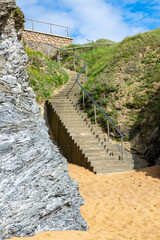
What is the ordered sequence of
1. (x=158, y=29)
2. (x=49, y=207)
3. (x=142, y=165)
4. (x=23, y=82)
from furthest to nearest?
(x=158, y=29) < (x=142, y=165) < (x=23, y=82) < (x=49, y=207)

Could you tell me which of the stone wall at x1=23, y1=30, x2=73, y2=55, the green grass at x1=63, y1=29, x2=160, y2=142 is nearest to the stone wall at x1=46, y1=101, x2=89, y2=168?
the green grass at x1=63, y1=29, x2=160, y2=142

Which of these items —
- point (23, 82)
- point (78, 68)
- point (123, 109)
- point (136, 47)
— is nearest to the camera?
point (23, 82)

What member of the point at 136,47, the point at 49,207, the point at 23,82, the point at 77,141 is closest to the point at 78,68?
the point at 136,47

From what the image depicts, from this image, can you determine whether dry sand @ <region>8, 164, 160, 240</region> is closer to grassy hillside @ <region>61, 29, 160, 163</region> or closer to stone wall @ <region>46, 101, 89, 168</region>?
stone wall @ <region>46, 101, 89, 168</region>

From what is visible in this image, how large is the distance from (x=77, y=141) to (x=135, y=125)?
9.25ft

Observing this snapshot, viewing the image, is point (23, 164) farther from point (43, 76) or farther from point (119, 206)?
point (43, 76)

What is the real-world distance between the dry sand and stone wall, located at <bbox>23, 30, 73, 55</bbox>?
14.2 metres

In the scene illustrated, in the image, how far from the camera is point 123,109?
11.5m

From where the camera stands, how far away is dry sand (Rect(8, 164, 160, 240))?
4215 mm

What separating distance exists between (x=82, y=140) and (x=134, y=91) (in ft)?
12.9

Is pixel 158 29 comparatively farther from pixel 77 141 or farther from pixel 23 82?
pixel 23 82

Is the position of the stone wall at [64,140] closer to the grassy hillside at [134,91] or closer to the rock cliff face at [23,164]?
the grassy hillside at [134,91]

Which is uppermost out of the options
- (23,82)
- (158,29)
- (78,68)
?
(158,29)

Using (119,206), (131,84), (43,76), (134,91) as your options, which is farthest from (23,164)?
(43,76)
